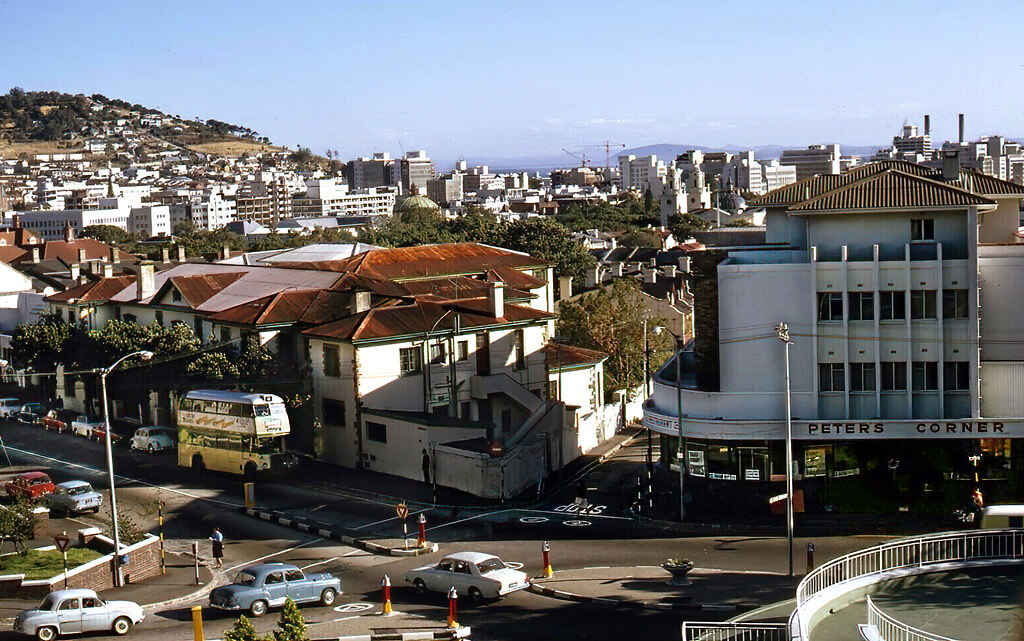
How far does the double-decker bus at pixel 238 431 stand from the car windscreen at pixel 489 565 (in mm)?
14557

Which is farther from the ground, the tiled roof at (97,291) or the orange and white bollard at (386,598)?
the tiled roof at (97,291)

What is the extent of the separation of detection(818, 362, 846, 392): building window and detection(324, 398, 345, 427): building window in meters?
17.1

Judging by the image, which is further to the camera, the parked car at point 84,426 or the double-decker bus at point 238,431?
the parked car at point 84,426

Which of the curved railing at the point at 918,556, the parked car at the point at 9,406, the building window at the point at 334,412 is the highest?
the curved railing at the point at 918,556

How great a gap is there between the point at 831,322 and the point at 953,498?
19.4ft

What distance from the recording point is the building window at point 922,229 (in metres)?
36.4

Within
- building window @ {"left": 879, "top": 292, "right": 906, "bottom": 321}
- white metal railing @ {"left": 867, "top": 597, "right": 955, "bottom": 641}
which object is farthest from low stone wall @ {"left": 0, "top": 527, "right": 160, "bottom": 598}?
building window @ {"left": 879, "top": 292, "right": 906, "bottom": 321}

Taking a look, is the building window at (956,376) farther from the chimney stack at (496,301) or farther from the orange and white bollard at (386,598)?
→ the chimney stack at (496,301)

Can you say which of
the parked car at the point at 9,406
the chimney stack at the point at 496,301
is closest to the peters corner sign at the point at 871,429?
the chimney stack at the point at 496,301

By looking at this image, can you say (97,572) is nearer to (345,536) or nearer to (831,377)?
(345,536)

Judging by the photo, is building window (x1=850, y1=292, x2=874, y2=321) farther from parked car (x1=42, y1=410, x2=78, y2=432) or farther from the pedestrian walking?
parked car (x1=42, y1=410, x2=78, y2=432)

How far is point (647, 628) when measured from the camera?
26359mm

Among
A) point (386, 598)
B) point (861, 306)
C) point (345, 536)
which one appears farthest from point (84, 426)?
point (861, 306)

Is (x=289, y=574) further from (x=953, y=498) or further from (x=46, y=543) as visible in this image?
(x=953, y=498)
